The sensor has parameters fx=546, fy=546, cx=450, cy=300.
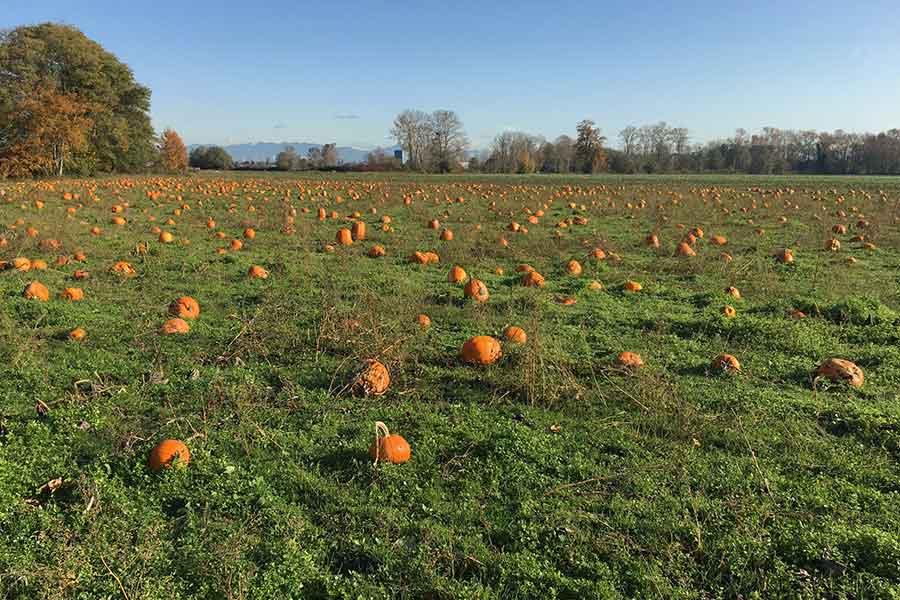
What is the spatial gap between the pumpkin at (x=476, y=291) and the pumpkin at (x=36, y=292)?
19.5 ft

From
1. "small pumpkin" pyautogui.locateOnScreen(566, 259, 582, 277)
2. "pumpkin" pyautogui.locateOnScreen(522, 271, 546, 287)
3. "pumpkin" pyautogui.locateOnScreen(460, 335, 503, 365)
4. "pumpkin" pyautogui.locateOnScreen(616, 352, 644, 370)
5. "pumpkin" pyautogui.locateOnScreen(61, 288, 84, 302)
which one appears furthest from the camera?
"small pumpkin" pyautogui.locateOnScreen(566, 259, 582, 277)

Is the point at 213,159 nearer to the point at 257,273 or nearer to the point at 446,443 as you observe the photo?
the point at 257,273

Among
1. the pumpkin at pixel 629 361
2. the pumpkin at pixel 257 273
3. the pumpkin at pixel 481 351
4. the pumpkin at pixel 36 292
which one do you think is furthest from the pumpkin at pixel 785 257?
the pumpkin at pixel 36 292

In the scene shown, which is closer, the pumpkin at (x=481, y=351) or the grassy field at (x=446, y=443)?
the grassy field at (x=446, y=443)

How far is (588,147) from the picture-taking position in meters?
88.9

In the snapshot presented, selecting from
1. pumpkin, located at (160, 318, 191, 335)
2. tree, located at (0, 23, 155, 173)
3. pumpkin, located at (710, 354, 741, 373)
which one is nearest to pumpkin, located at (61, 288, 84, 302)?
pumpkin, located at (160, 318, 191, 335)

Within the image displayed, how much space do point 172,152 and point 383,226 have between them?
215ft

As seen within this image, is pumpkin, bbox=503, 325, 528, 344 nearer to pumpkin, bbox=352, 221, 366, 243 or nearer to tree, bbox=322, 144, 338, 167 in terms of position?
pumpkin, bbox=352, 221, 366, 243

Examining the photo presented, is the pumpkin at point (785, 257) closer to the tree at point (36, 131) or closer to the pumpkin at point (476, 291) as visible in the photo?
the pumpkin at point (476, 291)

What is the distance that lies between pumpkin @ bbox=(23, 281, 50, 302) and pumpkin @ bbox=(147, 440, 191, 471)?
514cm

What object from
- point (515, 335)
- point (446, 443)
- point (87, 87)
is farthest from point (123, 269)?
point (87, 87)

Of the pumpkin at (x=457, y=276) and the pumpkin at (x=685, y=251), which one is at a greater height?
the pumpkin at (x=685, y=251)

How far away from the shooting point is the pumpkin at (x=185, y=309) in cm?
702

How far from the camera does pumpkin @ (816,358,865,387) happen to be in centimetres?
540
